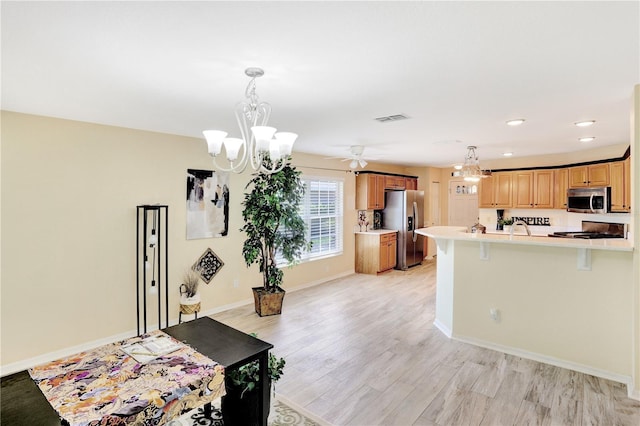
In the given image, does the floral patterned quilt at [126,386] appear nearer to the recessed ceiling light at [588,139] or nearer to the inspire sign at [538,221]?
the recessed ceiling light at [588,139]

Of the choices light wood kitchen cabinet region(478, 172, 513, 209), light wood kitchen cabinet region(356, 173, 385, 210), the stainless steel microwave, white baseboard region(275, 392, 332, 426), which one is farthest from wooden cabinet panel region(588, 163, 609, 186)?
white baseboard region(275, 392, 332, 426)

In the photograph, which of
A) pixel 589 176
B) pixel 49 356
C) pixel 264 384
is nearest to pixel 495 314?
pixel 264 384

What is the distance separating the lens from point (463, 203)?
27.0 ft

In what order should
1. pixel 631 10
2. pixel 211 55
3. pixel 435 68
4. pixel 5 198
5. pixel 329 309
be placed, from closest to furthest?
pixel 631 10
pixel 211 55
pixel 435 68
pixel 5 198
pixel 329 309

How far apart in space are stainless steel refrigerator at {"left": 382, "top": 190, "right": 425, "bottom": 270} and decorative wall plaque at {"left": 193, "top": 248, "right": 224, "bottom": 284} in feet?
13.8

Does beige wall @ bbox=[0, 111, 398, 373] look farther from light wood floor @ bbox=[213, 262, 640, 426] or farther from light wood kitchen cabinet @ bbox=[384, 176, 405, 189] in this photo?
light wood kitchen cabinet @ bbox=[384, 176, 405, 189]

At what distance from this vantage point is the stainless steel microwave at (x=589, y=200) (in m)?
4.76

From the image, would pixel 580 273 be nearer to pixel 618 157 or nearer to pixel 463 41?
pixel 463 41

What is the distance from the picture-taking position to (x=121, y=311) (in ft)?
12.1

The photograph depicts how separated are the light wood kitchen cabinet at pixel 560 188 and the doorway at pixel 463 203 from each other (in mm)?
1997

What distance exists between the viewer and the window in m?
5.91

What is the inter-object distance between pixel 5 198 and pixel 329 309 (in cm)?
377

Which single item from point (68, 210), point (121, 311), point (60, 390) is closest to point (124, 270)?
point (121, 311)

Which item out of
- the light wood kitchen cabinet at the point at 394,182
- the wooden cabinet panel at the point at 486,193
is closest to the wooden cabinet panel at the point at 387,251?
the light wood kitchen cabinet at the point at 394,182
